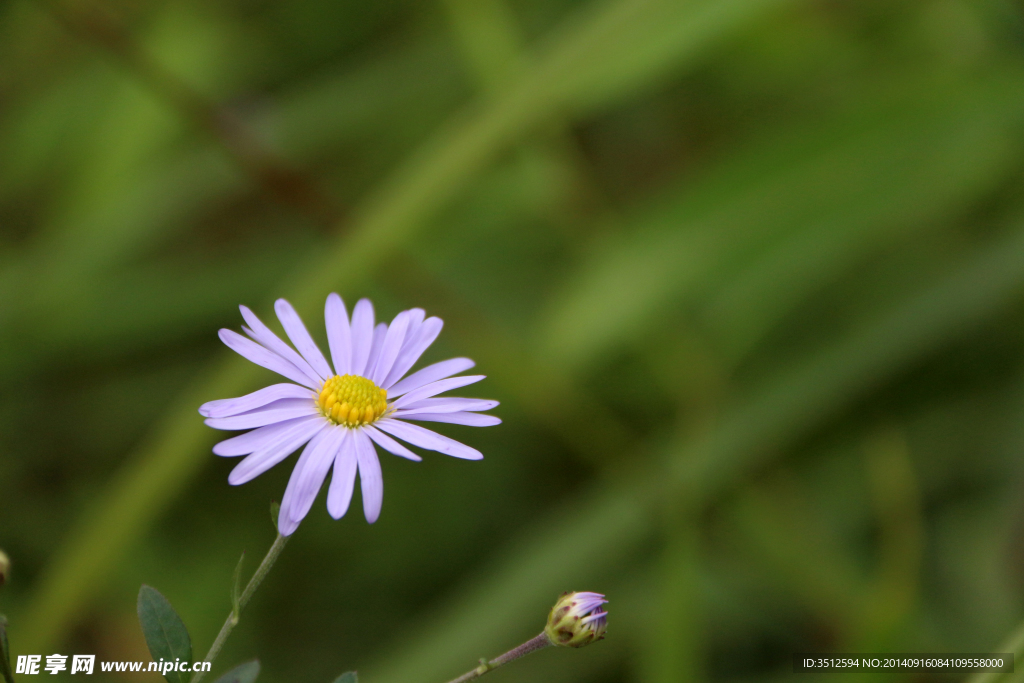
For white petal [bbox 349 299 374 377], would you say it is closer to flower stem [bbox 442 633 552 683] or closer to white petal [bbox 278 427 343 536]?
white petal [bbox 278 427 343 536]

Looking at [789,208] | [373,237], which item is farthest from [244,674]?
[789,208]

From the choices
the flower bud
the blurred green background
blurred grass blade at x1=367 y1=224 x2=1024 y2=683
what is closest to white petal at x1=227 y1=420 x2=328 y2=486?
the flower bud

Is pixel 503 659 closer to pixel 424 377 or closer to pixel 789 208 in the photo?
pixel 424 377

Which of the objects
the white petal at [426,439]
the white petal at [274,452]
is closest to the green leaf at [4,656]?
the white petal at [274,452]

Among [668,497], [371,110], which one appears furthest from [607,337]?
[371,110]

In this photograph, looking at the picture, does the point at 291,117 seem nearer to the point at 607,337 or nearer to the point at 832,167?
the point at 607,337
